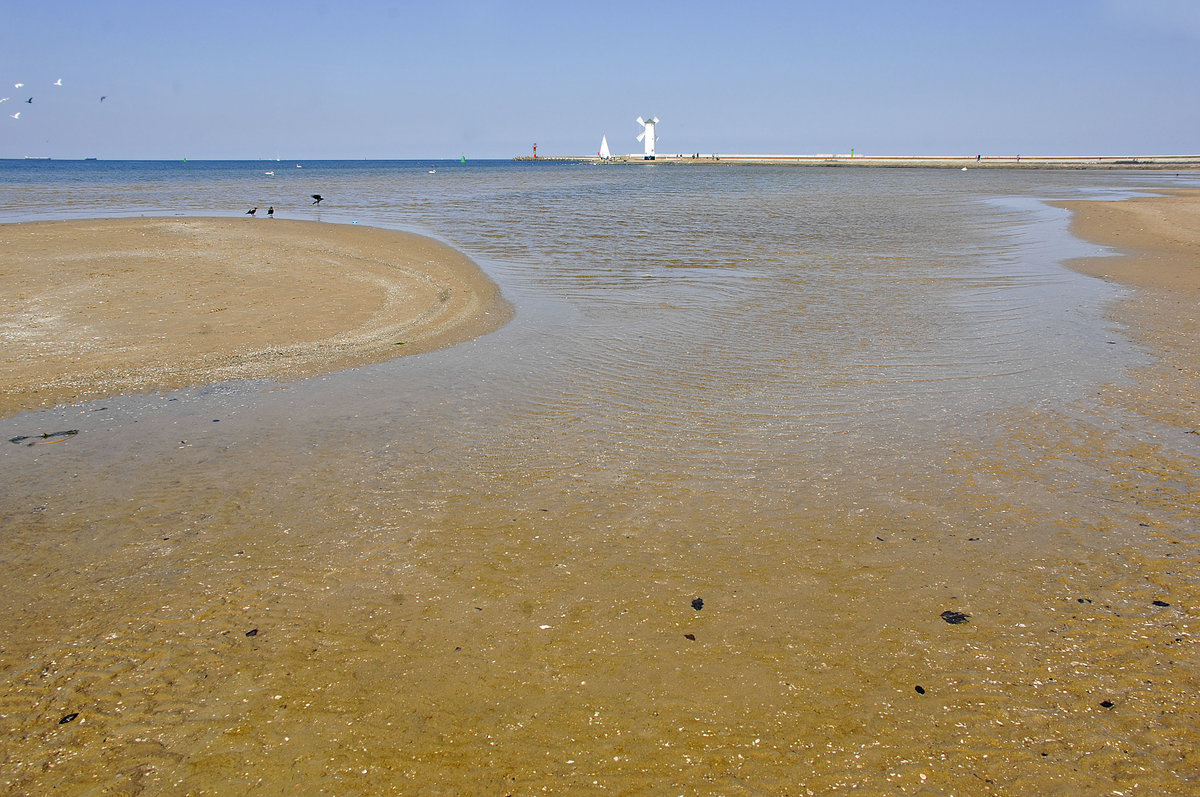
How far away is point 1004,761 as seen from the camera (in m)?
2.51

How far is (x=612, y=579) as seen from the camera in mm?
3635

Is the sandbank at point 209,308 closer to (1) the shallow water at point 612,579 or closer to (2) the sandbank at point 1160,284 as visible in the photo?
(1) the shallow water at point 612,579

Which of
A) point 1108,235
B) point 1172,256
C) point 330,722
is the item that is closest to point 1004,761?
point 330,722

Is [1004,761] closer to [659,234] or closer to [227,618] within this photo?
[227,618]

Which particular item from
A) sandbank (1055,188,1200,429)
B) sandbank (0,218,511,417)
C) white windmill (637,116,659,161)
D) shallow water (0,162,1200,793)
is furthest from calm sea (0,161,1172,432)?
white windmill (637,116,659,161)

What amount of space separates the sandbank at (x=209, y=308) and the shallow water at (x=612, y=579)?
0.80 meters

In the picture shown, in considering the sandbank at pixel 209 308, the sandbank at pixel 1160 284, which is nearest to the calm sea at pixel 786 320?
the sandbank at pixel 1160 284

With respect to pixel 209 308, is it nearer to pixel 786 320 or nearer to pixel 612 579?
pixel 786 320

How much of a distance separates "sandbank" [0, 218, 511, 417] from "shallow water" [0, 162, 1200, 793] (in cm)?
80

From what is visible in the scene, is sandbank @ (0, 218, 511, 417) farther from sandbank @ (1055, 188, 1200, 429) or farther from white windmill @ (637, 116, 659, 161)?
white windmill @ (637, 116, 659, 161)

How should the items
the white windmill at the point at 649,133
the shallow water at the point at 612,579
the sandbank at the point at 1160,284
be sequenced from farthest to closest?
the white windmill at the point at 649,133 < the sandbank at the point at 1160,284 < the shallow water at the point at 612,579

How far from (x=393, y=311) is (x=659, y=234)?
10635mm

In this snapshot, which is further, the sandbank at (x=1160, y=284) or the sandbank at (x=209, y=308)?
the sandbank at (x=209, y=308)

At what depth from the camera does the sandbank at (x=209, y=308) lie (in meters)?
7.05
